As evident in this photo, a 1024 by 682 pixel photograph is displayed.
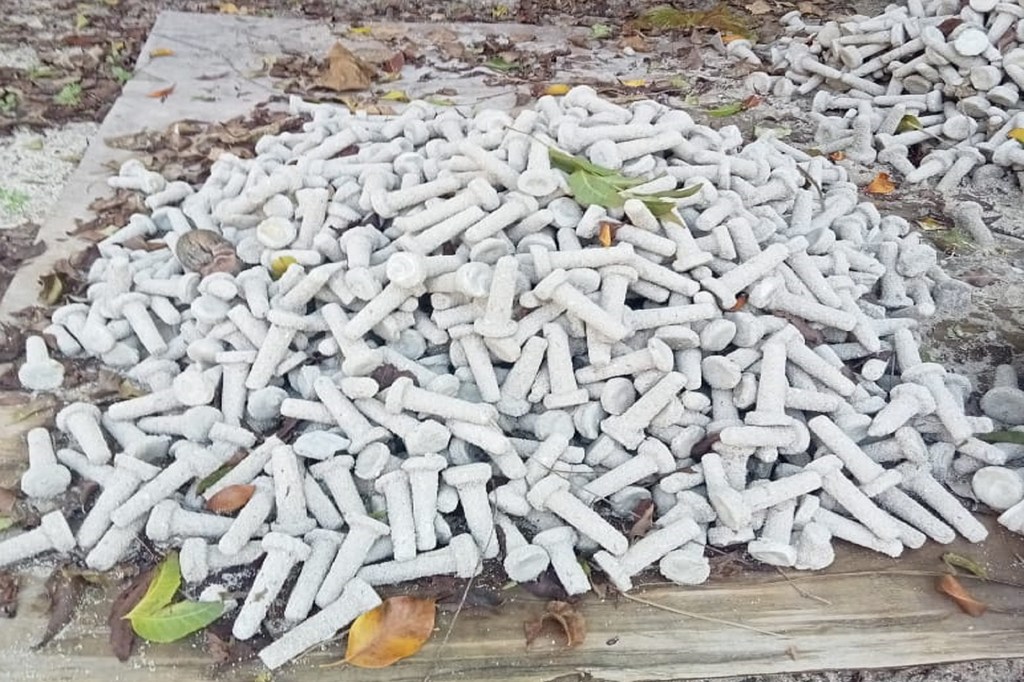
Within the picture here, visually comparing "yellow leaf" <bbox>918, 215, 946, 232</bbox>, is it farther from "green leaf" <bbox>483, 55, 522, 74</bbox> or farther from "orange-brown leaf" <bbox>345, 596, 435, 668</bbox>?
"orange-brown leaf" <bbox>345, 596, 435, 668</bbox>

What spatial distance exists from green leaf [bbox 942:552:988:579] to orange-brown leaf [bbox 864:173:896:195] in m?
2.17

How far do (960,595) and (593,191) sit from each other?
157 cm

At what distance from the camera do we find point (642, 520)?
2.43 meters

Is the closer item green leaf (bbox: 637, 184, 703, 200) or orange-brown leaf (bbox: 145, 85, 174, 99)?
green leaf (bbox: 637, 184, 703, 200)

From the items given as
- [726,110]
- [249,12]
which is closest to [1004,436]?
[726,110]

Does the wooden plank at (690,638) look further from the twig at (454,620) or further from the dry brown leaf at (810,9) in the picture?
the dry brown leaf at (810,9)

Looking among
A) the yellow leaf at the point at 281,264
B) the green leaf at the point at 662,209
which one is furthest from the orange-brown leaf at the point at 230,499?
the green leaf at the point at 662,209

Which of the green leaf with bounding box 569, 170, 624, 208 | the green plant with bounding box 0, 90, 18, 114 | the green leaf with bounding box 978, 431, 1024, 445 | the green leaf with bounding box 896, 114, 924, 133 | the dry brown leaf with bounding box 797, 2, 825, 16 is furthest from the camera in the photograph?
the dry brown leaf with bounding box 797, 2, 825, 16

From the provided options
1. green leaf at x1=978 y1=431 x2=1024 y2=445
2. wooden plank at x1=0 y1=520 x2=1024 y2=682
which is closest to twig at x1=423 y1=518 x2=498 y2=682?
wooden plank at x1=0 y1=520 x2=1024 y2=682

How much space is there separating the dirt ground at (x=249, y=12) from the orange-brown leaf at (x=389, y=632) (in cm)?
82

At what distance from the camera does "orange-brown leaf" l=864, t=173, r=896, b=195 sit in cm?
416

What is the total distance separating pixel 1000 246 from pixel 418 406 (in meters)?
2.75

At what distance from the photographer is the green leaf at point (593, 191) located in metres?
2.84

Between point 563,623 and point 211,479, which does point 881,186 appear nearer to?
point 563,623
